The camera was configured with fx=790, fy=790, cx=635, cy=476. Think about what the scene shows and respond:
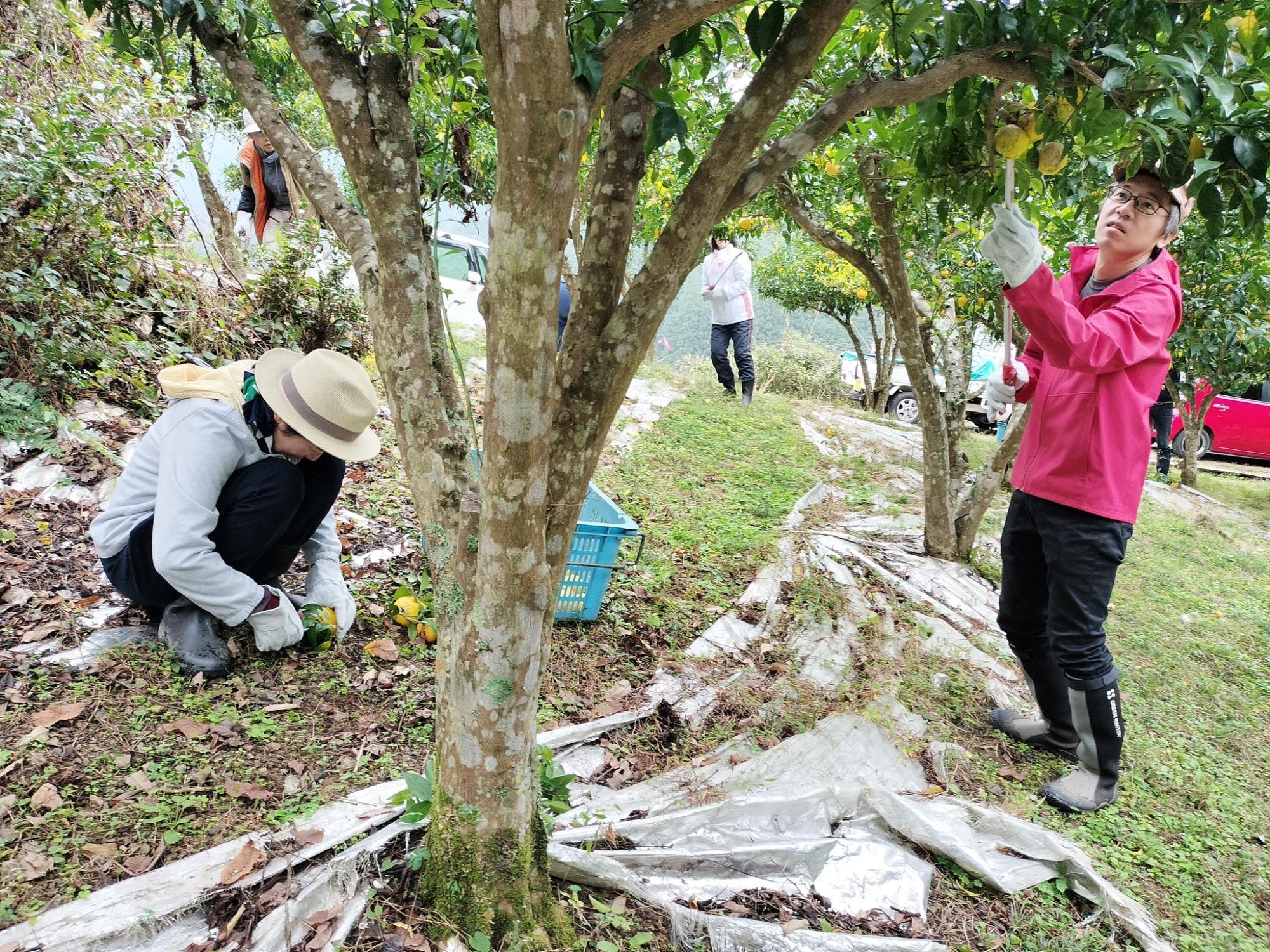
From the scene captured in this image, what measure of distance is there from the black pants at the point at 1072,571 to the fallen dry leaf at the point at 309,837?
2.19 m

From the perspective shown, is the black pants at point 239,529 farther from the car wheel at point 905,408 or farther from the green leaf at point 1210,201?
the car wheel at point 905,408

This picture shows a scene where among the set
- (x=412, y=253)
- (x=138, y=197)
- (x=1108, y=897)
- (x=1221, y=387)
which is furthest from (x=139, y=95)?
Result: (x=1221, y=387)

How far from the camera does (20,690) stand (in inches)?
90.5

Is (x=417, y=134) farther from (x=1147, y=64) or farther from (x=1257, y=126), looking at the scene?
(x=1257, y=126)

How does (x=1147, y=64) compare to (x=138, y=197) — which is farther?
(x=138, y=197)

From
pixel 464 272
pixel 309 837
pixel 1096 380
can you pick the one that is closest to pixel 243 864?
pixel 309 837

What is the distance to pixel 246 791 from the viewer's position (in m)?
2.06

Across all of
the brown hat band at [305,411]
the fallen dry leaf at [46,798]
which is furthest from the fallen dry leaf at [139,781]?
the brown hat band at [305,411]

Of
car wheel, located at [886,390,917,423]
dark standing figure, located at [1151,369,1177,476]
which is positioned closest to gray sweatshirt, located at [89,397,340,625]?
dark standing figure, located at [1151,369,1177,476]

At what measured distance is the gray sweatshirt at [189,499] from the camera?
92.7 inches

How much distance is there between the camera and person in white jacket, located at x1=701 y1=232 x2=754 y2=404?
7574 mm

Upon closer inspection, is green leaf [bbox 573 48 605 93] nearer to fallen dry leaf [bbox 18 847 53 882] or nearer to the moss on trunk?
the moss on trunk

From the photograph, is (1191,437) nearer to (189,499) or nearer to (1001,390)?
(1001,390)

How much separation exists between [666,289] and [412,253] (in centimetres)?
55
